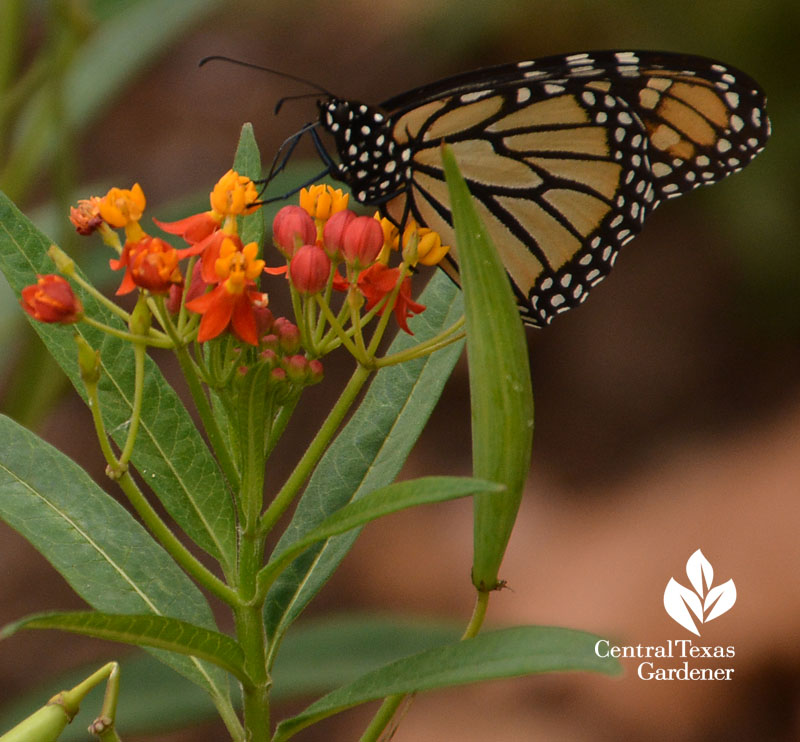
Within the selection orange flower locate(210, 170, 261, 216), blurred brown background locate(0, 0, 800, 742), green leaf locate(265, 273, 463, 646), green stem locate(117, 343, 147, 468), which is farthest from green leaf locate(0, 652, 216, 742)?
blurred brown background locate(0, 0, 800, 742)

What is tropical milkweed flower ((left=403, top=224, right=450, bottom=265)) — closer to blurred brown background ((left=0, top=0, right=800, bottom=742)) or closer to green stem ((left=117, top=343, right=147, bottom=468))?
green stem ((left=117, top=343, right=147, bottom=468))

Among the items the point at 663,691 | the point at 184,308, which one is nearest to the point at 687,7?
the point at 663,691

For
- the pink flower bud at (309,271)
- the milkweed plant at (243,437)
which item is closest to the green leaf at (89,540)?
the milkweed plant at (243,437)

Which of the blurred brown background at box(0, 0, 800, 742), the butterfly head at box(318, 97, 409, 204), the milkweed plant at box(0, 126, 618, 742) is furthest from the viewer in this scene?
the blurred brown background at box(0, 0, 800, 742)

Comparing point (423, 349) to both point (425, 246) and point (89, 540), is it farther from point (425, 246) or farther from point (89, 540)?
point (89, 540)

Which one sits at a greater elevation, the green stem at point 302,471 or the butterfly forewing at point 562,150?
the butterfly forewing at point 562,150

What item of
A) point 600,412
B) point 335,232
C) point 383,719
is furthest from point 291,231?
point 600,412

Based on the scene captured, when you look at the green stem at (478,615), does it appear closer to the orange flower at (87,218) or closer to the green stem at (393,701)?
the green stem at (393,701)
